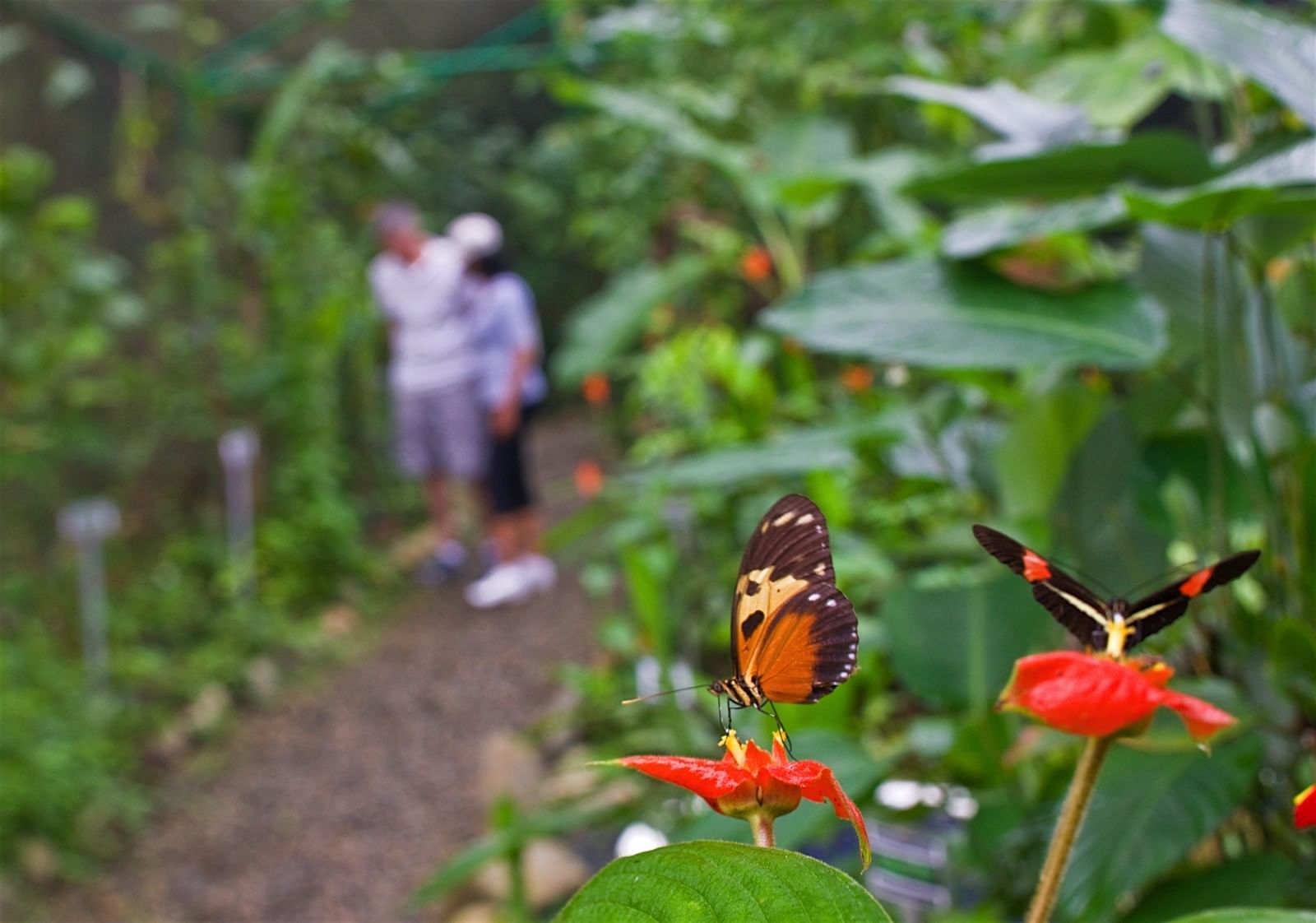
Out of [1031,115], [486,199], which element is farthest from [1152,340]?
[486,199]

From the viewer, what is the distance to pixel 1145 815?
0.70 m

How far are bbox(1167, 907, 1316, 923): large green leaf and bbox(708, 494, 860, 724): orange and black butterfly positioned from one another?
16cm

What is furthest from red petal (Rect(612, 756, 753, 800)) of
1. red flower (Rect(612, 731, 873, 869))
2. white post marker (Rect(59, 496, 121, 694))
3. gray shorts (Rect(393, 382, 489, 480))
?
gray shorts (Rect(393, 382, 489, 480))

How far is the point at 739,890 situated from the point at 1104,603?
0.16 meters

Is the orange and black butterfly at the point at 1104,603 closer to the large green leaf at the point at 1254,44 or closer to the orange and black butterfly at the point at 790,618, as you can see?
the orange and black butterfly at the point at 790,618

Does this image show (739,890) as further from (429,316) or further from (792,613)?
(429,316)

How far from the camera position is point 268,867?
320cm

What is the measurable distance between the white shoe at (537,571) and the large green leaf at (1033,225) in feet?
13.2

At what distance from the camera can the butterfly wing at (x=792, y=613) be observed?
366 millimetres

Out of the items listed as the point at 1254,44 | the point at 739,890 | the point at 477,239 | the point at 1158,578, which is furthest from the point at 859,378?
the point at 477,239

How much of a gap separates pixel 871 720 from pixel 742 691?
142cm

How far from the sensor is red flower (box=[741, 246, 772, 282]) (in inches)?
120

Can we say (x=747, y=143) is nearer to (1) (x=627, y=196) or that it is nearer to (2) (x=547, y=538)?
(1) (x=627, y=196)

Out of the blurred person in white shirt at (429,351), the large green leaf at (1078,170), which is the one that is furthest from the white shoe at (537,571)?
the large green leaf at (1078,170)
